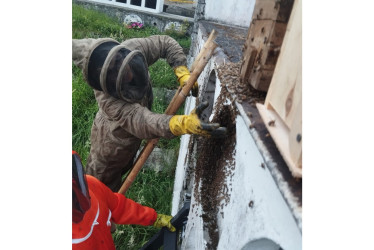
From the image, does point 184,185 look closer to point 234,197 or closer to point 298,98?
point 234,197

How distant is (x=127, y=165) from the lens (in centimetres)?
445

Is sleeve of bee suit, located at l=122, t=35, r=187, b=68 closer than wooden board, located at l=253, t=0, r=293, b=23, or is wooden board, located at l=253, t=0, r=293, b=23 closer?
wooden board, located at l=253, t=0, r=293, b=23

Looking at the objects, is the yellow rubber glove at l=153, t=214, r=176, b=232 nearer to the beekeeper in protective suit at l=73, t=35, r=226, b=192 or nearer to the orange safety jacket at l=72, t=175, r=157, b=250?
the orange safety jacket at l=72, t=175, r=157, b=250

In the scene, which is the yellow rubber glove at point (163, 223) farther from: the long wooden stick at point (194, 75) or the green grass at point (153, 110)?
the green grass at point (153, 110)

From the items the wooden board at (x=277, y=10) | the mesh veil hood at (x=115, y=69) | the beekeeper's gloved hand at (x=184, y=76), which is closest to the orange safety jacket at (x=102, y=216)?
the mesh veil hood at (x=115, y=69)

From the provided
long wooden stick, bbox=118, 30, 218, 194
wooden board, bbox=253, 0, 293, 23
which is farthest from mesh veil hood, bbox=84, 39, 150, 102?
wooden board, bbox=253, 0, 293, 23

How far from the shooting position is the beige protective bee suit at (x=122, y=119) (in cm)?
255

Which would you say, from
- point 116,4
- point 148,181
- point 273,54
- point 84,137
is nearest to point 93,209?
point 273,54

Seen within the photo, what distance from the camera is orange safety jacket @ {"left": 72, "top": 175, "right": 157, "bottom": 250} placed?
2.20m

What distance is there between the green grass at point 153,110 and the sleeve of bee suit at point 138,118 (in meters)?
2.52

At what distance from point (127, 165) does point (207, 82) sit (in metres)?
2.10

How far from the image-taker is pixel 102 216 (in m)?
2.55

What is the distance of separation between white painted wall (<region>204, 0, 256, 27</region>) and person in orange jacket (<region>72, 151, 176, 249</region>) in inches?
159
